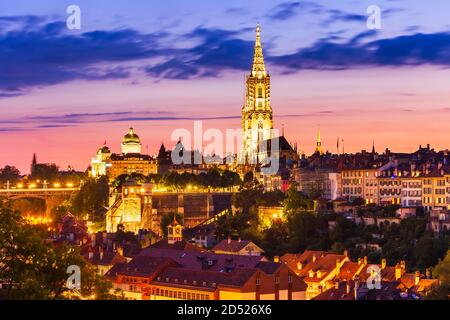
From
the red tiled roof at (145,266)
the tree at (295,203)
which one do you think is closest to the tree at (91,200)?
the tree at (295,203)

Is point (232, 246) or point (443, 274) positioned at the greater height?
point (232, 246)

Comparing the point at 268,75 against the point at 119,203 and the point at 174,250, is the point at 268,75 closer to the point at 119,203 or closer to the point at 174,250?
the point at 119,203

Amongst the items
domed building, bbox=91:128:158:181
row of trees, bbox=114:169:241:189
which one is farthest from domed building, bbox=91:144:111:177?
row of trees, bbox=114:169:241:189

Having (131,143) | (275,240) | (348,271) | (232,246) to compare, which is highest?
(131,143)

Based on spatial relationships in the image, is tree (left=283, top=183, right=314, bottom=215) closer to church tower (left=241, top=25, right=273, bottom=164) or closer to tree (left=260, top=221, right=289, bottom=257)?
tree (left=260, top=221, right=289, bottom=257)

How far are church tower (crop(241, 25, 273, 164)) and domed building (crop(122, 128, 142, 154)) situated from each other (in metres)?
20.2

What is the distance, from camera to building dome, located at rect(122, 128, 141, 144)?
359ft

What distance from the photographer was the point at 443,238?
151 feet

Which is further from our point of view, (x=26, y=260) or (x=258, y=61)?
(x=258, y=61)

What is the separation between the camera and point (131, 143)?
109 metres

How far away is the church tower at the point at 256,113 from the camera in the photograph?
300 feet

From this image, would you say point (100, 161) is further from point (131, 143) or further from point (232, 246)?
point (232, 246)

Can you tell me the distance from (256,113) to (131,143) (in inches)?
867

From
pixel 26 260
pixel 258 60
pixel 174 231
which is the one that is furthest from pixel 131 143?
pixel 26 260
